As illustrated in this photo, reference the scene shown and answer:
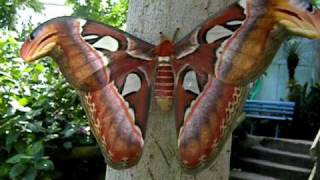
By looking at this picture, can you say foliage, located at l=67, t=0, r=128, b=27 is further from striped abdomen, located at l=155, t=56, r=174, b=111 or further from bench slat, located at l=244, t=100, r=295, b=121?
striped abdomen, located at l=155, t=56, r=174, b=111

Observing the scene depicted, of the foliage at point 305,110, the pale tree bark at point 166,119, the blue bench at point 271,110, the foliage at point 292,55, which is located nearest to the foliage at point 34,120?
the pale tree bark at point 166,119

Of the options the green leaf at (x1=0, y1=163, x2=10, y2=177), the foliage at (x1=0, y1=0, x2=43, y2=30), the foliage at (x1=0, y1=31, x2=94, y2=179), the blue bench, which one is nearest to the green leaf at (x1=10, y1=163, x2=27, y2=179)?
the foliage at (x1=0, y1=31, x2=94, y2=179)

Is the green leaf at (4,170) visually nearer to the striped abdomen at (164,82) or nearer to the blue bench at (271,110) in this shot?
the striped abdomen at (164,82)

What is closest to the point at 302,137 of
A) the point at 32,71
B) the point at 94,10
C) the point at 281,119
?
the point at 281,119

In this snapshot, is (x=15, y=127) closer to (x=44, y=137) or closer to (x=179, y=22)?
(x=44, y=137)

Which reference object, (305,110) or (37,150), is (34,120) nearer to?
(37,150)
